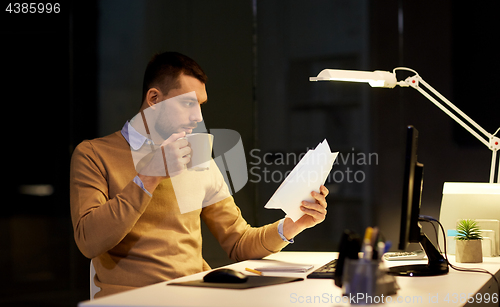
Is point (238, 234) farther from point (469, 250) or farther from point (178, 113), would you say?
point (469, 250)

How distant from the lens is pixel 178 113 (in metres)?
1.70

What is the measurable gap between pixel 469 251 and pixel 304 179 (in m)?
0.64

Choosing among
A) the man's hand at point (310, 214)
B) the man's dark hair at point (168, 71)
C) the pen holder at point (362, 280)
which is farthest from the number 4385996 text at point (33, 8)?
the pen holder at point (362, 280)

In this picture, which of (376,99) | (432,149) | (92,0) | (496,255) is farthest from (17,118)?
(496,255)

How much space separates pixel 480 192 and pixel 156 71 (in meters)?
1.35

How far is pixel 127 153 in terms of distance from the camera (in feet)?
5.42

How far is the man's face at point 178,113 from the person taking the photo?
1.70 m

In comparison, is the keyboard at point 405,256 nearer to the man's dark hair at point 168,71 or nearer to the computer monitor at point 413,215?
the computer monitor at point 413,215

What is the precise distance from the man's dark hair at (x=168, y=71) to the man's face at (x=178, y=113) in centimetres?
2

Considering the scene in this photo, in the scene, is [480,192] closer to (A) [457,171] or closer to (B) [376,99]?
(A) [457,171]

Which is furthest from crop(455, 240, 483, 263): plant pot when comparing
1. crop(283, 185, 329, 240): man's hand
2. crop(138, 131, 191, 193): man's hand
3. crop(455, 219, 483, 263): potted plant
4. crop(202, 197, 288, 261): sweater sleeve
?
crop(138, 131, 191, 193): man's hand

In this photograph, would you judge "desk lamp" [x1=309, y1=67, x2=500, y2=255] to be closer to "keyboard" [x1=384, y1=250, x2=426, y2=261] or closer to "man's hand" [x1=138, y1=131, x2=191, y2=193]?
"keyboard" [x1=384, y1=250, x2=426, y2=261]
